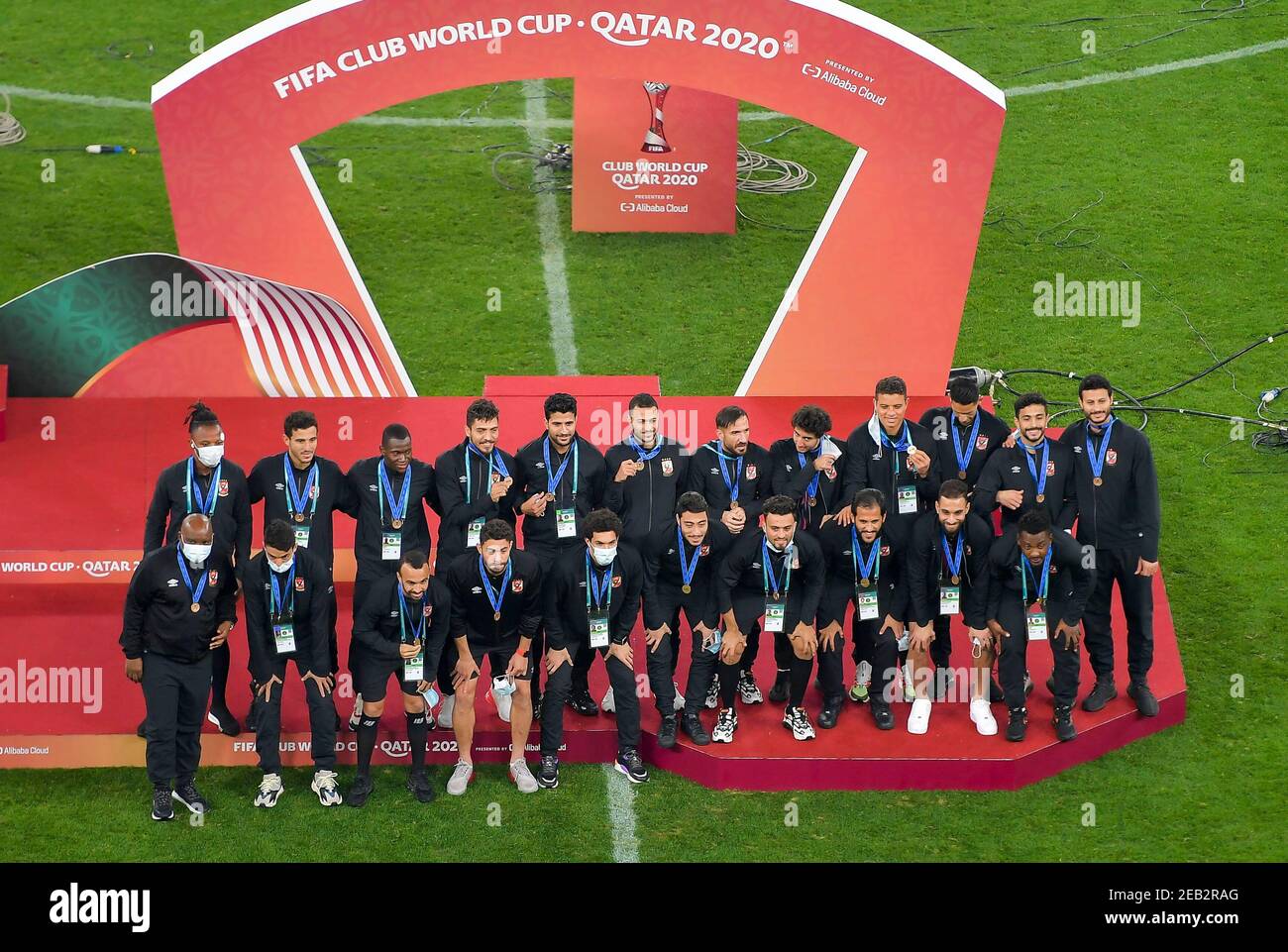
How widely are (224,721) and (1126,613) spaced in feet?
15.7

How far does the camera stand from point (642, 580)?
9.30m

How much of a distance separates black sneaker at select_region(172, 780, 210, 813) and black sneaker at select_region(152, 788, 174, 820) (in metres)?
0.07

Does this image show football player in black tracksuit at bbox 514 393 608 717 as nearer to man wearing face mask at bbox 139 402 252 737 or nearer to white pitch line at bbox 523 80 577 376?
man wearing face mask at bbox 139 402 252 737

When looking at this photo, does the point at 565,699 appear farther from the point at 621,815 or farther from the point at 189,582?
the point at 189,582

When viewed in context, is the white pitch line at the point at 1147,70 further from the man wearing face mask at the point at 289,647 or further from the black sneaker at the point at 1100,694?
the man wearing face mask at the point at 289,647

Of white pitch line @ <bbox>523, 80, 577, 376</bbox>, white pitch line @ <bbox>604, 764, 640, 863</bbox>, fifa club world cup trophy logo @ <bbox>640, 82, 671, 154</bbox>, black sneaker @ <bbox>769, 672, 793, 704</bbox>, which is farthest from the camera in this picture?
fifa club world cup trophy logo @ <bbox>640, 82, 671, 154</bbox>

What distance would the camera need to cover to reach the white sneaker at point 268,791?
9078mm

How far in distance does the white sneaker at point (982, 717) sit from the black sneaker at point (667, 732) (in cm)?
158

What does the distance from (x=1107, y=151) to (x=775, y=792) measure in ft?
28.5

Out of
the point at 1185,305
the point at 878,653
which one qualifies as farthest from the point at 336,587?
the point at 1185,305

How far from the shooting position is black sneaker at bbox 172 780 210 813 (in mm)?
8995

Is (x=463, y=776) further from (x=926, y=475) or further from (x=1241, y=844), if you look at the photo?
(x=1241, y=844)

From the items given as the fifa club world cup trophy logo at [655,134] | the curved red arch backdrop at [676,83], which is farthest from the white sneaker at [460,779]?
the fifa club world cup trophy logo at [655,134]

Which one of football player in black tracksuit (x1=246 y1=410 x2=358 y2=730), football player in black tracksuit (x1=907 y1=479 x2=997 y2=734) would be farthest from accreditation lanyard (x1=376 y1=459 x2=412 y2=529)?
football player in black tracksuit (x1=907 y1=479 x2=997 y2=734)
